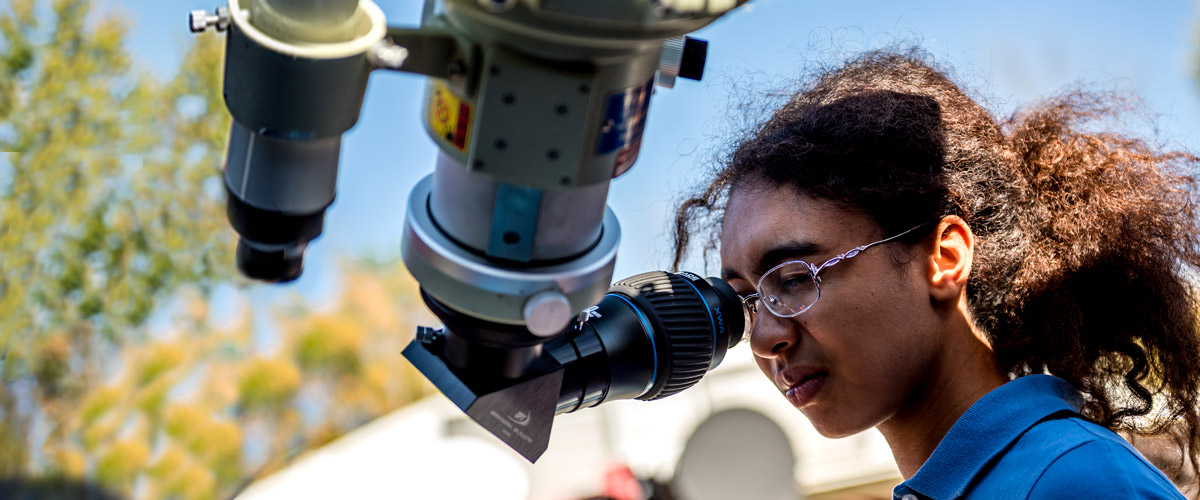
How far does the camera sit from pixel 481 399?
0.90 meters

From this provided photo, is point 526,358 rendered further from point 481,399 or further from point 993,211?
point 993,211

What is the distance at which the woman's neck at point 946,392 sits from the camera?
4.33 feet

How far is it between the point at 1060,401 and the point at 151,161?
908 centimetres

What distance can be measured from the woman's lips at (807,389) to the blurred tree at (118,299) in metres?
7.09

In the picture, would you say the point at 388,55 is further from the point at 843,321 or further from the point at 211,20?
the point at 843,321

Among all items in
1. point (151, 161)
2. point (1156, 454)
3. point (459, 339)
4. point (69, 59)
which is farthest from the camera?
point (151, 161)

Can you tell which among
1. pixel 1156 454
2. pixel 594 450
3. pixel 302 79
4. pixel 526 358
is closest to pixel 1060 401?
pixel 1156 454

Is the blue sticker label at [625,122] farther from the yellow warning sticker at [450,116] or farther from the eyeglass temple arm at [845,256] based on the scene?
the eyeglass temple arm at [845,256]

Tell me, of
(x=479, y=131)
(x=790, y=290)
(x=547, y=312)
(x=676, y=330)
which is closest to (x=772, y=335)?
(x=790, y=290)

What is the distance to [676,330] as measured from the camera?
3.82 ft

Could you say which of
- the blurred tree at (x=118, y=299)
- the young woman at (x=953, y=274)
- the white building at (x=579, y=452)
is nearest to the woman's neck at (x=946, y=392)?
the young woman at (x=953, y=274)

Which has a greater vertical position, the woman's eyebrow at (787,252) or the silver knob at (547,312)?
the silver knob at (547,312)

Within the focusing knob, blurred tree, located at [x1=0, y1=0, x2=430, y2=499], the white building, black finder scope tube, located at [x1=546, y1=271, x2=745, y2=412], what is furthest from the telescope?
blurred tree, located at [x1=0, y1=0, x2=430, y2=499]

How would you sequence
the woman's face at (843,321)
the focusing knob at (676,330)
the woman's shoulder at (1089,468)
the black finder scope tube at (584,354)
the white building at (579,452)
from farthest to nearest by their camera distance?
1. the white building at (579,452)
2. the woman's face at (843,321)
3. the focusing knob at (676,330)
4. the woman's shoulder at (1089,468)
5. the black finder scope tube at (584,354)
